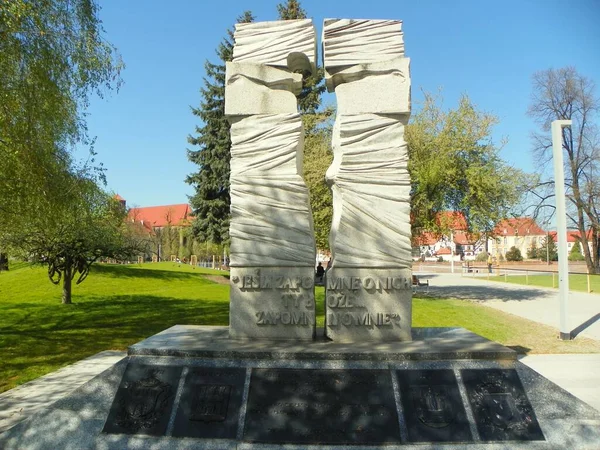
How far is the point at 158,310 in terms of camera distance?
568 inches

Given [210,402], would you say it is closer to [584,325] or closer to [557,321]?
[584,325]

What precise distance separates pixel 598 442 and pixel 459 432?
113cm

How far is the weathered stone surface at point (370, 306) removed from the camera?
5.38m

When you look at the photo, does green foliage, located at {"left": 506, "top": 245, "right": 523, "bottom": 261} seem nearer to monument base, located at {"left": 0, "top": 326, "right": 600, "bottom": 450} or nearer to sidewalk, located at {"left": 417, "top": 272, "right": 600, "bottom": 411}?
sidewalk, located at {"left": 417, "top": 272, "right": 600, "bottom": 411}

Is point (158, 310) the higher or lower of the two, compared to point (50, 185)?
lower

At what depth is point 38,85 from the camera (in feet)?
28.9

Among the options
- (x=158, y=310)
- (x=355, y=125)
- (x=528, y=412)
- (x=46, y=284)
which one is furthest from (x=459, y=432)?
A: (x=46, y=284)

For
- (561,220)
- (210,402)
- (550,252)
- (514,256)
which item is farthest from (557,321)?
(550,252)

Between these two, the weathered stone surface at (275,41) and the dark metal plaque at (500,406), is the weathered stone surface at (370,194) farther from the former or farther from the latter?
the dark metal plaque at (500,406)

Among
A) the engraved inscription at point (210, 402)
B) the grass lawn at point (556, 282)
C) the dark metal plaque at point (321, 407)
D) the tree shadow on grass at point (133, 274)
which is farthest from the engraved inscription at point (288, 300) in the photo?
the grass lawn at point (556, 282)

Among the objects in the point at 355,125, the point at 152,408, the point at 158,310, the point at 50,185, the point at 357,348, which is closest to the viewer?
the point at 152,408

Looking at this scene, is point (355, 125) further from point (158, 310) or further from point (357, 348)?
point (158, 310)

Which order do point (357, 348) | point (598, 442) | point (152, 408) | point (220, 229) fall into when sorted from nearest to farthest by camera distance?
point (598, 442)
point (152, 408)
point (357, 348)
point (220, 229)

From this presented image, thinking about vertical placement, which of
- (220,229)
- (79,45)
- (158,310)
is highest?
(79,45)
